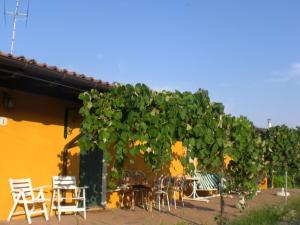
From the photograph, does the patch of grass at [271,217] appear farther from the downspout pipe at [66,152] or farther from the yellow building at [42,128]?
the downspout pipe at [66,152]

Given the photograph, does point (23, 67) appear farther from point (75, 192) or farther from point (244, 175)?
point (244, 175)

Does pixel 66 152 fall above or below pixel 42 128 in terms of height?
below

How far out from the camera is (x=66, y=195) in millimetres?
9250

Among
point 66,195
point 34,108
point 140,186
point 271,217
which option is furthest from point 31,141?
point 271,217

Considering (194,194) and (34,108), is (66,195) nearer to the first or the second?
(34,108)

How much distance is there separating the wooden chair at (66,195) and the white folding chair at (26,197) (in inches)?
12.7

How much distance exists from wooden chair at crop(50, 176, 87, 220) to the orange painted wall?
29 centimetres

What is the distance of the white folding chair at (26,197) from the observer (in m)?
7.67

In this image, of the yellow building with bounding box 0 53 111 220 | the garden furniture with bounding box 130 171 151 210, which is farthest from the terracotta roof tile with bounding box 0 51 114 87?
the garden furniture with bounding box 130 171 151 210

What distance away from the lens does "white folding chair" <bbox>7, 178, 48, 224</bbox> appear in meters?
7.67

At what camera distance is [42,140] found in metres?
8.83

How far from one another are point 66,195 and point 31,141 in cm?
141

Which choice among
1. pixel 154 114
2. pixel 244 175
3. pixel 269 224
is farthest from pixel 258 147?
pixel 154 114

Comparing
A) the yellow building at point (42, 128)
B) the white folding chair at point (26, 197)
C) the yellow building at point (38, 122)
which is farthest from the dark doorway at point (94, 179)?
the white folding chair at point (26, 197)
